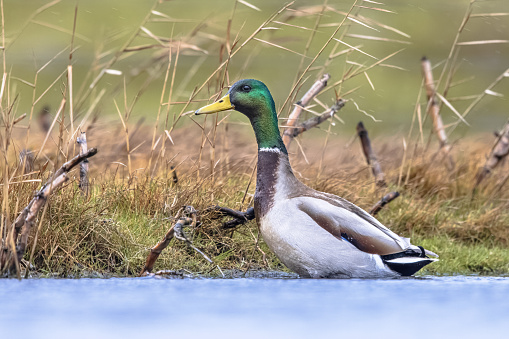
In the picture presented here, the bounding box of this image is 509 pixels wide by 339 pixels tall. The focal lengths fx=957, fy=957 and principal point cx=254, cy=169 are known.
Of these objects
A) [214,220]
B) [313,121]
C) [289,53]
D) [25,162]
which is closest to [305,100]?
[313,121]

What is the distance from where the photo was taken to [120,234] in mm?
6270

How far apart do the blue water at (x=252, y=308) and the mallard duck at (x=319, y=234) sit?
11 centimetres

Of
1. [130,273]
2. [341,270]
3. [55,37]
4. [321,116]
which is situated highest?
[321,116]

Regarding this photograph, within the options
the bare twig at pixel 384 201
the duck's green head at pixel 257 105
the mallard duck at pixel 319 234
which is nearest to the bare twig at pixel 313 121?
the bare twig at pixel 384 201

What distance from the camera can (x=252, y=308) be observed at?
16.6 ft

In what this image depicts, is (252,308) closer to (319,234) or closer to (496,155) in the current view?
(319,234)

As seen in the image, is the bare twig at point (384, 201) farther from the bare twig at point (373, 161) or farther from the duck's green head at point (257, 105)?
the duck's green head at point (257, 105)

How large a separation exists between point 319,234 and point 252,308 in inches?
33.3

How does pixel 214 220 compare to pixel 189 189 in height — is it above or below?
below

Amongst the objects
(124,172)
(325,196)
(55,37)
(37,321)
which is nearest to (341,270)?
(325,196)

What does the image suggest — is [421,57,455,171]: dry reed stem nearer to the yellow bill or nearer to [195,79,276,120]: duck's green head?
[195,79,276,120]: duck's green head

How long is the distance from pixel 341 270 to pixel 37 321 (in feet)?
6.40

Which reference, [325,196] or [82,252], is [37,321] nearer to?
[82,252]

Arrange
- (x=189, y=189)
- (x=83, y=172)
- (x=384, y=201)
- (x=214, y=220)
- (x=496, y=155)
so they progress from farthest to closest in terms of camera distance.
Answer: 1. (x=496, y=155)
2. (x=384, y=201)
3. (x=83, y=172)
4. (x=189, y=189)
5. (x=214, y=220)
